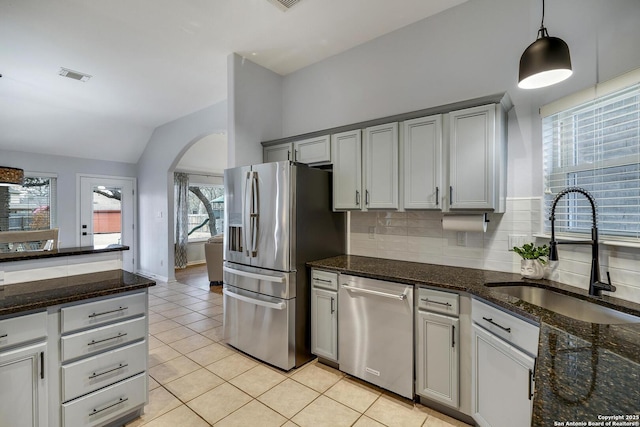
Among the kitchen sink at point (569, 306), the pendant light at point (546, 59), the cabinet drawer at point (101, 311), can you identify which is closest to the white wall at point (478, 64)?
the pendant light at point (546, 59)

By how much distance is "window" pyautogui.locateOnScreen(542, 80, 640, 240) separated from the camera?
66.2 inches

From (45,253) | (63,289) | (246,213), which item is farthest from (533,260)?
(45,253)

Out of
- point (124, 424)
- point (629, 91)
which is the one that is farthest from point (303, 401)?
point (629, 91)

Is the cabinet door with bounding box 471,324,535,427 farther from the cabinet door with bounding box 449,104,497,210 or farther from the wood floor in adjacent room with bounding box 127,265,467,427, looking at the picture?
the cabinet door with bounding box 449,104,497,210

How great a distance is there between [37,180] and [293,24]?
5.90 m

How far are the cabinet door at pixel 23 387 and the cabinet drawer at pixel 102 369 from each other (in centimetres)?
11

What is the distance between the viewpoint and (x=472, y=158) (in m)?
2.25

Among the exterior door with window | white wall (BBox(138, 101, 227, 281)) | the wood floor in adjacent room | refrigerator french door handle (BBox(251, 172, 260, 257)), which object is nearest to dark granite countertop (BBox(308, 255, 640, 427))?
the wood floor in adjacent room

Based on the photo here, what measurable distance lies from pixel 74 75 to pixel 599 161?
18.1ft

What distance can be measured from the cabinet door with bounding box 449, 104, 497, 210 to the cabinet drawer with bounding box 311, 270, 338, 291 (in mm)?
1154

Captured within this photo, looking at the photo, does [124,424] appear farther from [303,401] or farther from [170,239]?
[170,239]

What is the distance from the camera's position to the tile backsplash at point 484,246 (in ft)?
5.61

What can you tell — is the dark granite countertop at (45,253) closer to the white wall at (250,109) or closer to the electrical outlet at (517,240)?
the white wall at (250,109)

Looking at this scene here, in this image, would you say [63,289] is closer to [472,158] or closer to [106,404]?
[106,404]
